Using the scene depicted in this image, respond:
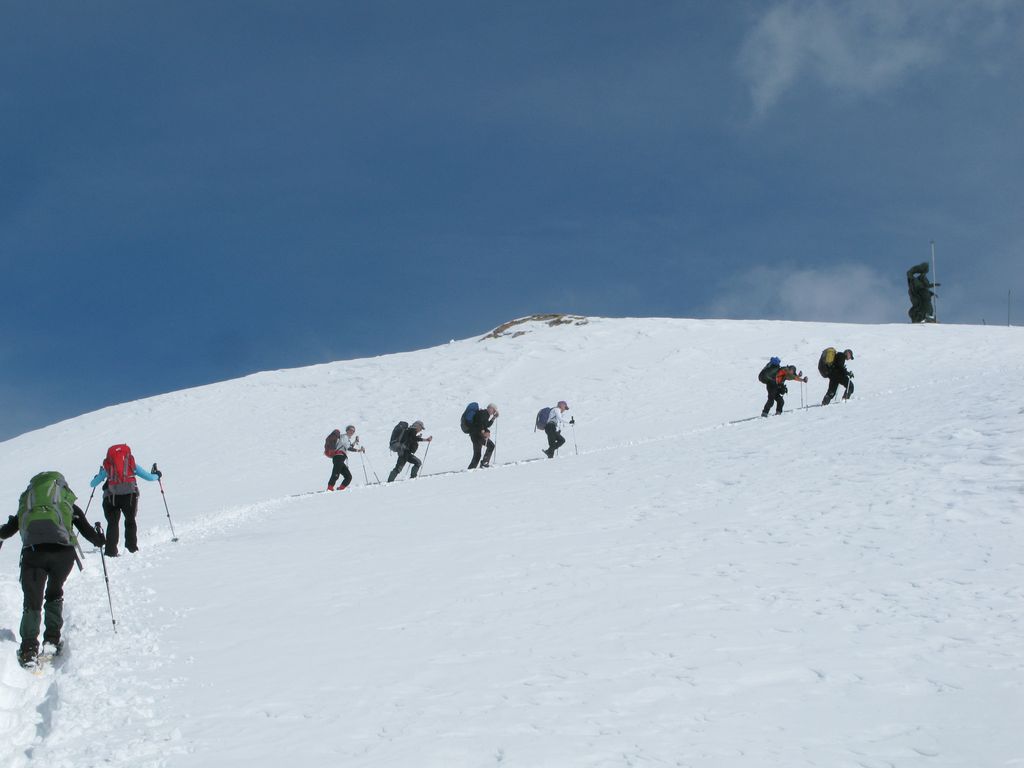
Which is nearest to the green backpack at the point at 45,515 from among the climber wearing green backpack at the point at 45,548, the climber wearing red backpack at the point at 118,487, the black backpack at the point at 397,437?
the climber wearing green backpack at the point at 45,548

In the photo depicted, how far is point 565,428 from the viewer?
86.5 feet

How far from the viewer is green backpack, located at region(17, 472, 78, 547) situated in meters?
6.98

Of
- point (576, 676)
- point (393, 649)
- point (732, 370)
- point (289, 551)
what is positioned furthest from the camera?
point (732, 370)

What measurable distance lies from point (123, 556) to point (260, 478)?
13945 millimetres

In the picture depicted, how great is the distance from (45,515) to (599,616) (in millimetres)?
4474

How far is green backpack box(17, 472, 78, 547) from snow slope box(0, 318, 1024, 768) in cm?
91

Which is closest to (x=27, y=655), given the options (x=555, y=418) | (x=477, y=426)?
(x=477, y=426)

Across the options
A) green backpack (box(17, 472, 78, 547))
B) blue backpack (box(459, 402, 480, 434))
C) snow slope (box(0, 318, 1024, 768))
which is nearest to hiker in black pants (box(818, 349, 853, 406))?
snow slope (box(0, 318, 1024, 768))

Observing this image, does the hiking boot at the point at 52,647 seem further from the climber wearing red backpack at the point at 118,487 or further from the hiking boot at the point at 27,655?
Result: the climber wearing red backpack at the point at 118,487

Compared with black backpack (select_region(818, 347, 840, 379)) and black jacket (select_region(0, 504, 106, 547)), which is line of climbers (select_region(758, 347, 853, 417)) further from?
black jacket (select_region(0, 504, 106, 547))

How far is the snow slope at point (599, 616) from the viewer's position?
4.93 meters

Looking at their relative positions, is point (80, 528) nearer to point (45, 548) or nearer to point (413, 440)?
point (45, 548)

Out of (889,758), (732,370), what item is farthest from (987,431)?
(732,370)

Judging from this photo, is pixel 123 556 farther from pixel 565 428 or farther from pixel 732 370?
pixel 732 370
